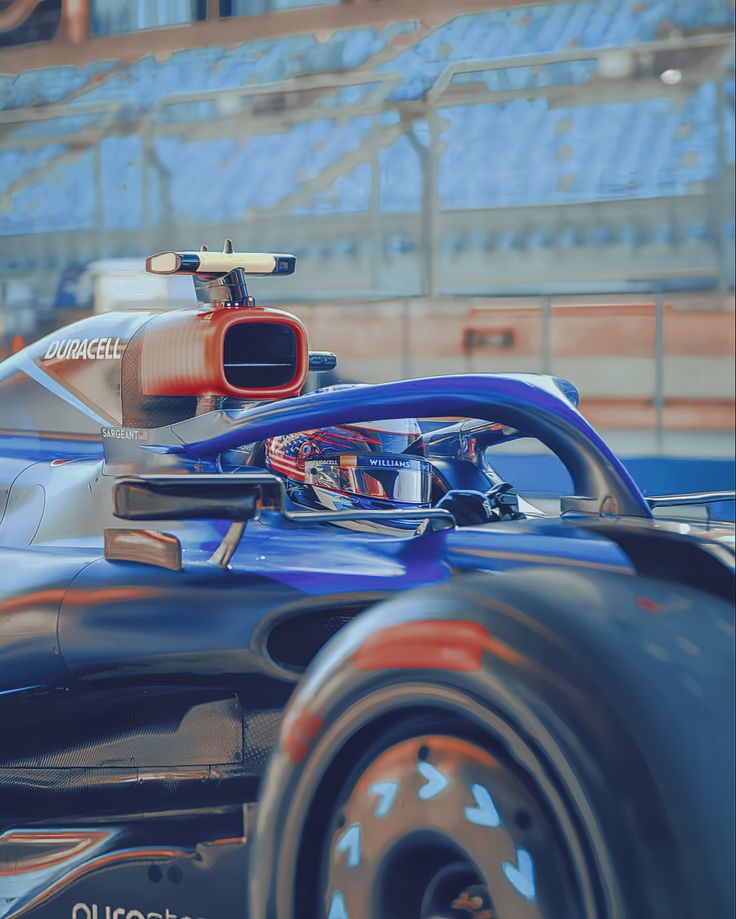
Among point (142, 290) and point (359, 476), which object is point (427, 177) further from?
point (359, 476)

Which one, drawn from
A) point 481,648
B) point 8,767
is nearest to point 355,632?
point 481,648

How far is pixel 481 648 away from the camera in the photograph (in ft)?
5.26

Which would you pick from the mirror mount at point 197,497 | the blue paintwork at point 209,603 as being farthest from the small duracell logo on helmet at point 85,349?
the mirror mount at point 197,497

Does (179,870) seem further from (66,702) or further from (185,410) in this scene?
(185,410)

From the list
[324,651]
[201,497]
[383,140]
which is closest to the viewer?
[324,651]

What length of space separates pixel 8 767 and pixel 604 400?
9.41 metres

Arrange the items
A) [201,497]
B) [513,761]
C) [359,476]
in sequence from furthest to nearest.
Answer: [359,476] → [201,497] → [513,761]

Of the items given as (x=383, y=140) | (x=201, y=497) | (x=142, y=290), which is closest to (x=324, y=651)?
(x=201, y=497)

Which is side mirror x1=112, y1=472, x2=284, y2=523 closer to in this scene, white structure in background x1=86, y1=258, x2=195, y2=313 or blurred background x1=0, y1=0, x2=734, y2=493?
white structure in background x1=86, y1=258, x2=195, y2=313

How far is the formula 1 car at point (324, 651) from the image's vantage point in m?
1.51

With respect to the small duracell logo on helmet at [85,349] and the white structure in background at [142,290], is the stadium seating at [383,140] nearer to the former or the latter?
the white structure in background at [142,290]

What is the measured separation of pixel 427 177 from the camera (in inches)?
505

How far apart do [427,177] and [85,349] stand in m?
10.4

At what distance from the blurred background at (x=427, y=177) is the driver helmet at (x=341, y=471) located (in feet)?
24.2
